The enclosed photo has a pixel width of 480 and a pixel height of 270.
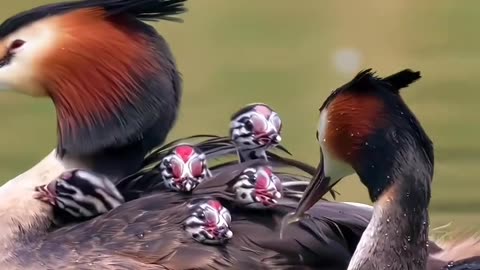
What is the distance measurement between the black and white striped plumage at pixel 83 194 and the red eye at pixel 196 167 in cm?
28

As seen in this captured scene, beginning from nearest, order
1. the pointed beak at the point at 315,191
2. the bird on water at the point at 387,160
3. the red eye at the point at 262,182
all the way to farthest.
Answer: the bird on water at the point at 387,160 < the pointed beak at the point at 315,191 < the red eye at the point at 262,182

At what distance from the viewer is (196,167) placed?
5.74 meters

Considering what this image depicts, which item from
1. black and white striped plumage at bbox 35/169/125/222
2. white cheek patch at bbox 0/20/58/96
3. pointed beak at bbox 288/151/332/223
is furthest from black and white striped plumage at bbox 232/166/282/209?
white cheek patch at bbox 0/20/58/96

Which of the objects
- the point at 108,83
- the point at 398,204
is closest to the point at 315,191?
the point at 398,204

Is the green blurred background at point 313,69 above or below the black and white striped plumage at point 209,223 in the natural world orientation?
below

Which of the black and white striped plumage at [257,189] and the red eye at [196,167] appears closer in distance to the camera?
the black and white striped plumage at [257,189]

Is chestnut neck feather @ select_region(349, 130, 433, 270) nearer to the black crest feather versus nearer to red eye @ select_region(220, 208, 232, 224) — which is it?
red eye @ select_region(220, 208, 232, 224)

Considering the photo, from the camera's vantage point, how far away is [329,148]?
5.39 meters

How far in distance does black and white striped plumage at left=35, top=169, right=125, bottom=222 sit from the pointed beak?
668 mm

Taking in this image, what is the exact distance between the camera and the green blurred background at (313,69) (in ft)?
27.7

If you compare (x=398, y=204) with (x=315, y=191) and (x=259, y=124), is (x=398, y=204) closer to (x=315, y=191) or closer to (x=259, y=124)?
(x=315, y=191)

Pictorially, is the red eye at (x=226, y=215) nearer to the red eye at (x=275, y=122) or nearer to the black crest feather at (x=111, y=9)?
the red eye at (x=275, y=122)

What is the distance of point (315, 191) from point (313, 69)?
559cm

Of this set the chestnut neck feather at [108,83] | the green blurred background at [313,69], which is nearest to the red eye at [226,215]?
the chestnut neck feather at [108,83]
